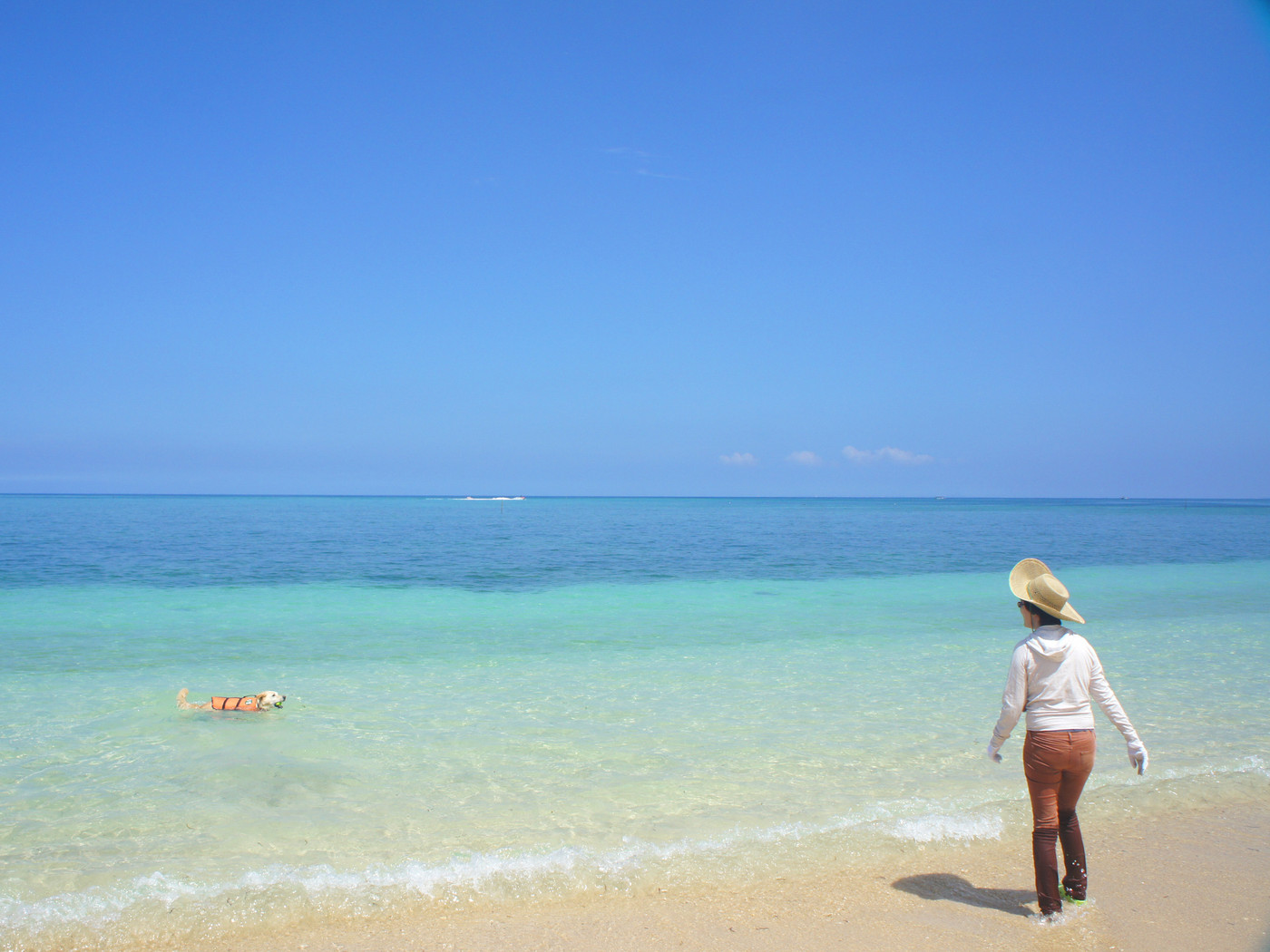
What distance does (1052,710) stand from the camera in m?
3.93

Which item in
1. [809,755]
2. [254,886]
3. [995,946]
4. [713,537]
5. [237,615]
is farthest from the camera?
[713,537]

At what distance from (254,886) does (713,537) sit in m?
40.8

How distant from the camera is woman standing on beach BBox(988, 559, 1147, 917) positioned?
3.92m

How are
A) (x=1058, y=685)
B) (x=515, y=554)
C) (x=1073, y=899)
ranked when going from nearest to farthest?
1. (x=1058, y=685)
2. (x=1073, y=899)
3. (x=515, y=554)

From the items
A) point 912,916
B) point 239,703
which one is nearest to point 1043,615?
point 912,916

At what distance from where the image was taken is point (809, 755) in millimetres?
7199

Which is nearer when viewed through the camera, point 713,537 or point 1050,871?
point 1050,871

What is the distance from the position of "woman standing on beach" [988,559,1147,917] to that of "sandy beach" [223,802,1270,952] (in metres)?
0.44

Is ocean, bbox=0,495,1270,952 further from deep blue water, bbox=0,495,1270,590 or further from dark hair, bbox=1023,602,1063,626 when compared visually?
deep blue water, bbox=0,495,1270,590

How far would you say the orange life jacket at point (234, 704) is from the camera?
27.4 feet

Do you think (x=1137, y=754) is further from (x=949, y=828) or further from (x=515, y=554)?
(x=515, y=554)

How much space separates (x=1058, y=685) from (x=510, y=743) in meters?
5.20

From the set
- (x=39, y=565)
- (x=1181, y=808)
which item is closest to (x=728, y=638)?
(x=1181, y=808)

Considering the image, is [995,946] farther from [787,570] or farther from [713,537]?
[713,537]
